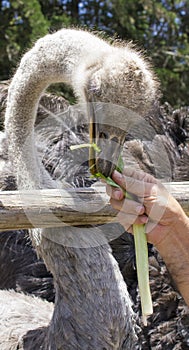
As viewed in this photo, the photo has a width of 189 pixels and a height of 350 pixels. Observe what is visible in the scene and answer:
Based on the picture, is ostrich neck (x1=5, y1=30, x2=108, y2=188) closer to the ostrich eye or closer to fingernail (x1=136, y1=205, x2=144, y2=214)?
the ostrich eye

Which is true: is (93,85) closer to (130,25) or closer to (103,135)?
(103,135)

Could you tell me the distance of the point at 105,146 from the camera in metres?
2.01

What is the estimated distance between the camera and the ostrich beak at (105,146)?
2010 mm

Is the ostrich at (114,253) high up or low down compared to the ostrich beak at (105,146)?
down

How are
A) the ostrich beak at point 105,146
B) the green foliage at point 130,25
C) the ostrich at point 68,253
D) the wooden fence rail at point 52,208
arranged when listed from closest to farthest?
the ostrich beak at point 105,146
the wooden fence rail at point 52,208
the ostrich at point 68,253
the green foliage at point 130,25

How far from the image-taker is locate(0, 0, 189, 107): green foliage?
6883mm

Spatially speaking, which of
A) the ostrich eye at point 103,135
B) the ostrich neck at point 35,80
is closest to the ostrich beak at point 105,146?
the ostrich eye at point 103,135

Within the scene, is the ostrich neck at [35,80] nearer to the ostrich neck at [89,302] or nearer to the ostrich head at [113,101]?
the ostrich head at [113,101]

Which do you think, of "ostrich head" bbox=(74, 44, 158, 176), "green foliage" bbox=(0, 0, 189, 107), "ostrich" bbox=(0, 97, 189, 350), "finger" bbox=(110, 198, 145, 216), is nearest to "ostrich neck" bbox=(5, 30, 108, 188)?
"ostrich head" bbox=(74, 44, 158, 176)

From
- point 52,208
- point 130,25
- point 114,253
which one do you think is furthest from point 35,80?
point 130,25

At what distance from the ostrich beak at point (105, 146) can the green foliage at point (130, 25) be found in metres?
4.61

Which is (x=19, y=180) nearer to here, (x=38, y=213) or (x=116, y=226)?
(x=38, y=213)

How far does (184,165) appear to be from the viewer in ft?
12.9

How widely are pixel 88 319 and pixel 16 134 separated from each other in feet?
2.49
